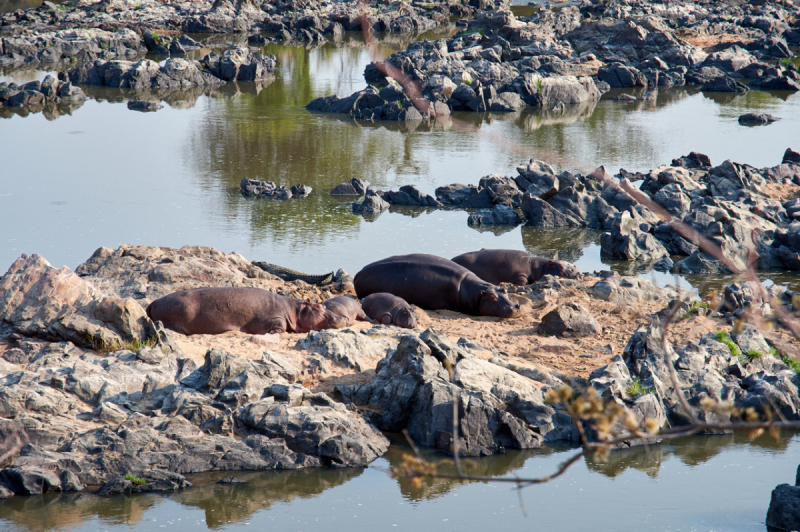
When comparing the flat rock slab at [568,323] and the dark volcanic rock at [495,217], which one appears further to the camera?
the dark volcanic rock at [495,217]

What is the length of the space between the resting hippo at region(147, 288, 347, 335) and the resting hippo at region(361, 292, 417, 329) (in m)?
0.61

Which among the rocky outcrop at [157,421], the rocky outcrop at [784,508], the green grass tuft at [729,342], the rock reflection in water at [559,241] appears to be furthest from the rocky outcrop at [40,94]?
the rocky outcrop at [784,508]

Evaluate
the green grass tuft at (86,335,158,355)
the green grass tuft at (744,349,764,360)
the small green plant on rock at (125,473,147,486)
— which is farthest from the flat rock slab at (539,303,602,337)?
the small green plant on rock at (125,473,147,486)

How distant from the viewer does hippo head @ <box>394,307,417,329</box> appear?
31.6ft

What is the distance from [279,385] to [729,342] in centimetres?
500

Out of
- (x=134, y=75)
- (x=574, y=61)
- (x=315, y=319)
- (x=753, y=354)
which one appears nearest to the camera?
(x=753, y=354)

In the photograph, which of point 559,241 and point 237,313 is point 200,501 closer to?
point 237,313

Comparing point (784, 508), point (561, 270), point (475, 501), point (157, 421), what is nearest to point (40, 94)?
point (561, 270)

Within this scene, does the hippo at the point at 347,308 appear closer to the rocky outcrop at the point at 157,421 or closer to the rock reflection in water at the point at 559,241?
the rocky outcrop at the point at 157,421

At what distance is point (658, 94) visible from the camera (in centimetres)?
2962

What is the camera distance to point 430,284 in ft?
34.7

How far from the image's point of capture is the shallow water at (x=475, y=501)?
18.6 ft

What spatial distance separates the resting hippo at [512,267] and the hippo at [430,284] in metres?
0.94

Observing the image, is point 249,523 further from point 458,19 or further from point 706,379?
point 458,19
